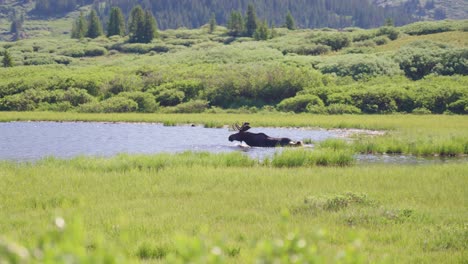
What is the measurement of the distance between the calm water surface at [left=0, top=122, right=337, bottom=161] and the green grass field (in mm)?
6147

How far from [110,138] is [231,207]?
23928 millimetres

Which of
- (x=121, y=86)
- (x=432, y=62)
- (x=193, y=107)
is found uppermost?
(x=432, y=62)

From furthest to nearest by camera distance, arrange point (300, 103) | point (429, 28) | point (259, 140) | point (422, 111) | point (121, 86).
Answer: point (429, 28) < point (121, 86) < point (300, 103) < point (422, 111) < point (259, 140)

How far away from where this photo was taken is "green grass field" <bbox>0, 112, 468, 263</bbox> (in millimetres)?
10836

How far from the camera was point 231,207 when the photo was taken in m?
15.9

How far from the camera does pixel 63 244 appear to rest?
149 inches

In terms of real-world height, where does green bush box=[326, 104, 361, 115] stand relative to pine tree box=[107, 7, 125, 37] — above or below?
below

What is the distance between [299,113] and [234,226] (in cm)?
4580

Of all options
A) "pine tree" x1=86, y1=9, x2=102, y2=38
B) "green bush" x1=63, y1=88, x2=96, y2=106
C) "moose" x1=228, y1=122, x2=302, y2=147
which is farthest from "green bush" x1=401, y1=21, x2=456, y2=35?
"moose" x1=228, y1=122, x2=302, y2=147

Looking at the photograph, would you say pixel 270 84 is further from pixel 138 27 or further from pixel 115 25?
pixel 115 25

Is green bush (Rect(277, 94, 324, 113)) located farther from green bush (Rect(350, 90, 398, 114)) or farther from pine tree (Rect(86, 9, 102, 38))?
pine tree (Rect(86, 9, 102, 38))

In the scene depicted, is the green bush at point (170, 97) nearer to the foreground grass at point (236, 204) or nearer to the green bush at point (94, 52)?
the foreground grass at point (236, 204)

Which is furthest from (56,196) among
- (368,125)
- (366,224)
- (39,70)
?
(39,70)

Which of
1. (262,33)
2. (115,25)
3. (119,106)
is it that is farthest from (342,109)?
(115,25)
